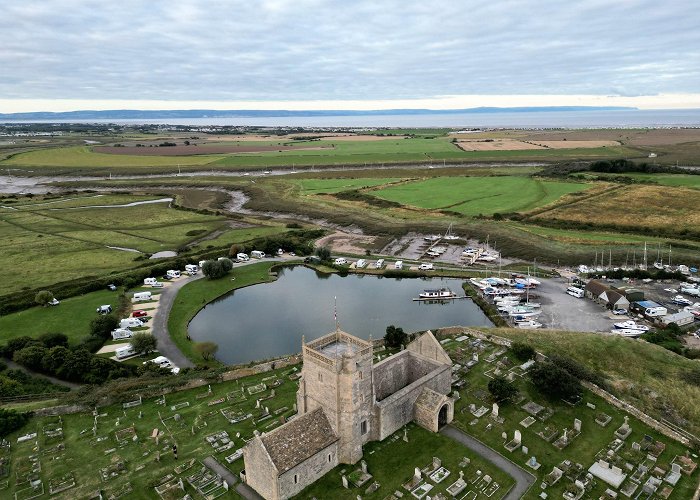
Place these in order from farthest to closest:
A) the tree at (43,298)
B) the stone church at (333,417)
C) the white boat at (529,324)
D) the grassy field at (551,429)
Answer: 1. the tree at (43,298)
2. the white boat at (529,324)
3. the grassy field at (551,429)
4. the stone church at (333,417)

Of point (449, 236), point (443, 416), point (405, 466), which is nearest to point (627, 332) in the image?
point (443, 416)

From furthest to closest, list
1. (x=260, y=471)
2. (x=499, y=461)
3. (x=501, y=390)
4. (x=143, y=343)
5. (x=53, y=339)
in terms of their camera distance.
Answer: (x=53, y=339), (x=143, y=343), (x=501, y=390), (x=499, y=461), (x=260, y=471)

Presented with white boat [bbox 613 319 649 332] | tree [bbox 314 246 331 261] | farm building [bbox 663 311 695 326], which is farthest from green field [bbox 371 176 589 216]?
white boat [bbox 613 319 649 332]

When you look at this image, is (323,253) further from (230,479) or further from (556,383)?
(230,479)

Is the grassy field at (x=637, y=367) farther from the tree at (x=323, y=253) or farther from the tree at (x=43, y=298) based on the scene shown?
the tree at (x=43, y=298)

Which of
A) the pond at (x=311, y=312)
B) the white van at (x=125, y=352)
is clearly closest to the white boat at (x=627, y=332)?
the pond at (x=311, y=312)

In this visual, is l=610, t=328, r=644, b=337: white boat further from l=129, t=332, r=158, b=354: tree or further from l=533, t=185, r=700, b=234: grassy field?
l=129, t=332, r=158, b=354: tree
